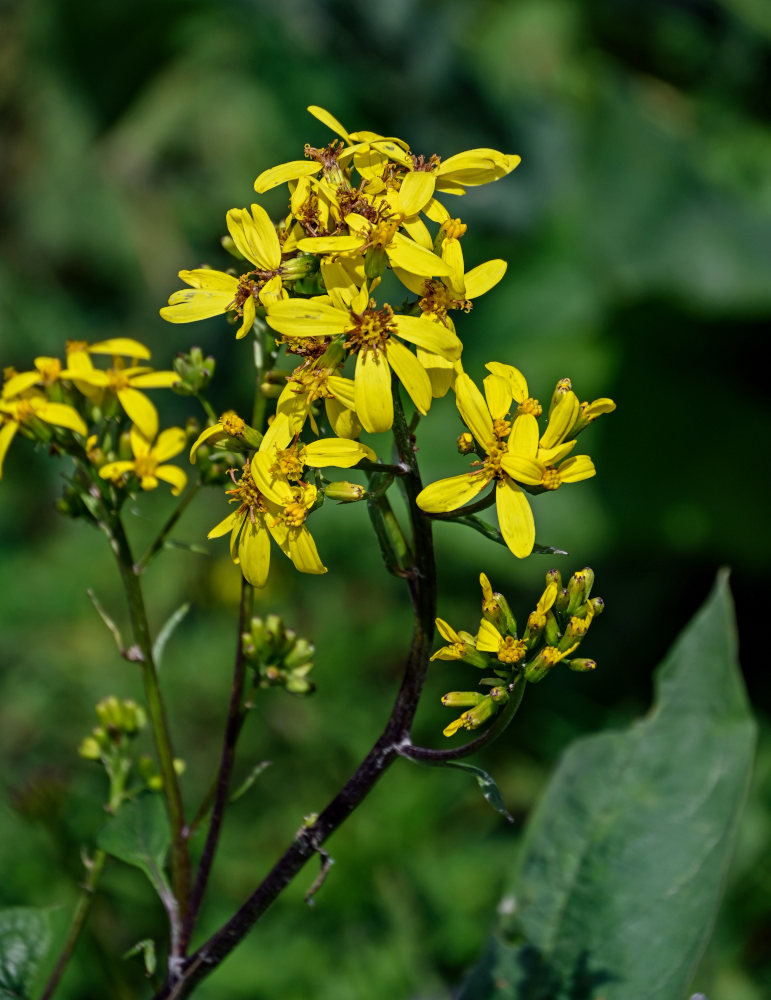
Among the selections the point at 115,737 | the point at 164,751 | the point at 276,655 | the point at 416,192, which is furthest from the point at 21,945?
the point at 416,192

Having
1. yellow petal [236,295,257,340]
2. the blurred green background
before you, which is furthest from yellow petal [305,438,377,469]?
the blurred green background

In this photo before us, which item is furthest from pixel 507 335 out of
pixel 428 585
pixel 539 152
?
pixel 428 585

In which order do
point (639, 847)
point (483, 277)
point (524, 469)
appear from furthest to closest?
point (639, 847), point (483, 277), point (524, 469)

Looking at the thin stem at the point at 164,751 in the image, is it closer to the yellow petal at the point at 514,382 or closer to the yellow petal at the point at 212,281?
the yellow petal at the point at 212,281

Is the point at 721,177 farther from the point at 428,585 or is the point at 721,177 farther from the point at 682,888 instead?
the point at 428,585

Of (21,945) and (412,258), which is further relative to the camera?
(21,945)

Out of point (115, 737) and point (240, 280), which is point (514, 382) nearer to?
point (240, 280)

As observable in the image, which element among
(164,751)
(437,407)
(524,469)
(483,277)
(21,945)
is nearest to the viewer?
(524,469)
